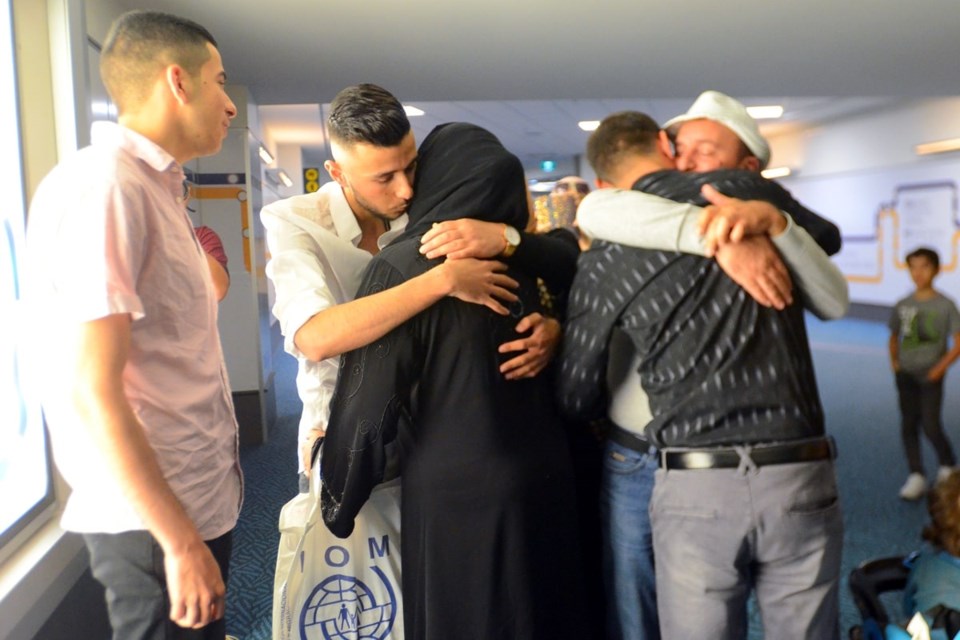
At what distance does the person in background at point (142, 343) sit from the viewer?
1042 mm

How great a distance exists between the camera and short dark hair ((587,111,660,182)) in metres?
1.54

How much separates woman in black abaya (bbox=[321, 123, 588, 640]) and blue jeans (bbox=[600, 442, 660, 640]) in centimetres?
15

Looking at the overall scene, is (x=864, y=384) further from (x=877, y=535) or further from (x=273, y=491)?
(x=273, y=491)

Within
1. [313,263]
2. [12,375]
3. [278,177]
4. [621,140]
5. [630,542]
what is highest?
[278,177]

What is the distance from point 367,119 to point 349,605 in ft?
3.56

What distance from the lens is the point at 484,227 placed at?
1420mm

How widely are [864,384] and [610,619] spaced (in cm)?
653

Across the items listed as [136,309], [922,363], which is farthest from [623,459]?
[922,363]

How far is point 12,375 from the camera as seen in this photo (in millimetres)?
2057

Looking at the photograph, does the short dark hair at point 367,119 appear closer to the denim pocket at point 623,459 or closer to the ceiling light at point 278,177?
the denim pocket at point 623,459

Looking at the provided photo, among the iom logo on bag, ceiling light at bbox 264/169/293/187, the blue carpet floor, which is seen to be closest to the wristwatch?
the iom logo on bag

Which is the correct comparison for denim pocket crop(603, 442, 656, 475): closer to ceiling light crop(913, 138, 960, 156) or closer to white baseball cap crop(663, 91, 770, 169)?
white baseball cap crop(663, 91, 770, 169)

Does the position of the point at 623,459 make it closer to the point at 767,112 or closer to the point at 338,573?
the point at 338,573

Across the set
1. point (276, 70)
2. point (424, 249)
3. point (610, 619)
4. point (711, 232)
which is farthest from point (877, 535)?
point (276, 70)
